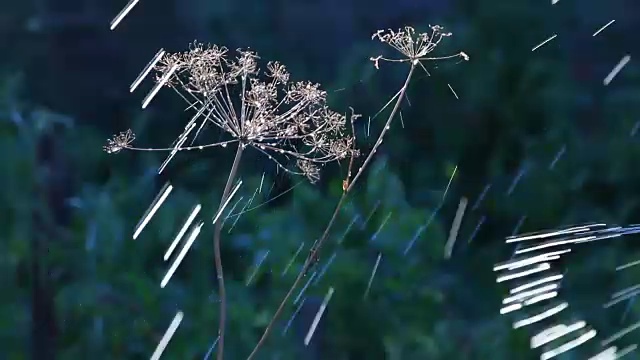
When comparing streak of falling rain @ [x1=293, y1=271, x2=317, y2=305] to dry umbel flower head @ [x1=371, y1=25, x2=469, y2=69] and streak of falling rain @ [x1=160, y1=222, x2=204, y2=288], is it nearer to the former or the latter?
streak of falling rain @ [x1=160, y1=222, x2=204, y2=288]

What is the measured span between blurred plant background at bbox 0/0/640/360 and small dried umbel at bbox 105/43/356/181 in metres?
0.06

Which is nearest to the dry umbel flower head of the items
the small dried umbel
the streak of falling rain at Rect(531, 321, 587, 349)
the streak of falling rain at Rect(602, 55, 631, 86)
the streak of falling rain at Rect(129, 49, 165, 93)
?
the small dried umbel

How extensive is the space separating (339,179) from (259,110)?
12.3 inches

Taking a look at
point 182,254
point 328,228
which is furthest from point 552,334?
point 182,254

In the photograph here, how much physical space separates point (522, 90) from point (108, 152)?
748 mm

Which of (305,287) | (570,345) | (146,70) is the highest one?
(146,70)

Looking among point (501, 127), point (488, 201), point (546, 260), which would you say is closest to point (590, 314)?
point (546, 260)

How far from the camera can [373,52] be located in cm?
148

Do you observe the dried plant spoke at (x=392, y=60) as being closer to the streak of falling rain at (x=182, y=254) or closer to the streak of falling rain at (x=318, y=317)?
the streak of falling rain at (x=318, y=317)

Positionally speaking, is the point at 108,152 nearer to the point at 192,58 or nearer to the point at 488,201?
the point at 192,58

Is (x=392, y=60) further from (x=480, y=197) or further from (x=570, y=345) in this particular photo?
(x=570, y=345)

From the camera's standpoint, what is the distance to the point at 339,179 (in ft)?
4.79

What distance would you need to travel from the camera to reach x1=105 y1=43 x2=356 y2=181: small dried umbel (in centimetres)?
120

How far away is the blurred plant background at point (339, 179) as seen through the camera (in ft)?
4.86
